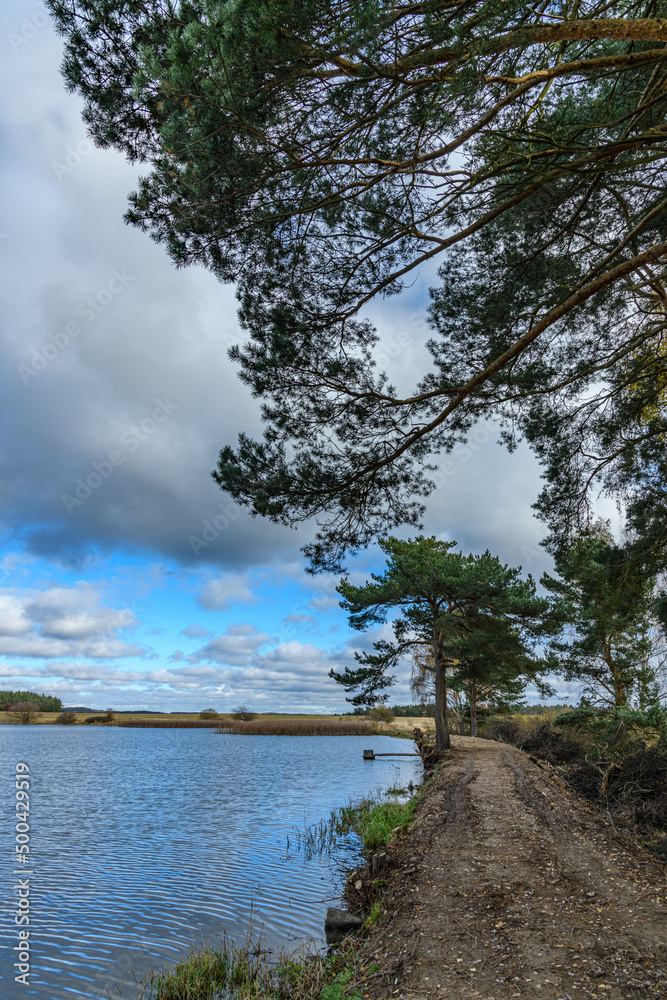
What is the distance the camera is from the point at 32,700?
74.4m

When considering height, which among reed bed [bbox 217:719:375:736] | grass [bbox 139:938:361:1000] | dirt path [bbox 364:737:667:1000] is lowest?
reed bed [bbox 217:719:375:736]

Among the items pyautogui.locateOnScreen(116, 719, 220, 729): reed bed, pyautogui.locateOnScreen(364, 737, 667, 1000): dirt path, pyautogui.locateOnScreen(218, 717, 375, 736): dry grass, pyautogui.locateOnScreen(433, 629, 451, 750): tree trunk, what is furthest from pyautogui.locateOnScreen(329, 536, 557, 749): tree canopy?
pyautogui.locateOnScreen(116, 719, 220, 729): reed bed

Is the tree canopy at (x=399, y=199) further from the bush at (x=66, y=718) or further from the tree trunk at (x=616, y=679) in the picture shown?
the bush at (x=66, y=718)

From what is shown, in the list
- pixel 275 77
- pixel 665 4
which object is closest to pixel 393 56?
pixel 275 77

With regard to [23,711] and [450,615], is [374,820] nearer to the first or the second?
[450,615]

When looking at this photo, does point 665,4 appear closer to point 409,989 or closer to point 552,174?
point 552,174

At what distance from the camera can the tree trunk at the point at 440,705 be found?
63.0 ft

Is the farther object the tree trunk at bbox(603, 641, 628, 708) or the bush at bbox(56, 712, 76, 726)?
the bush at bbox(56, 712, 76, 726)

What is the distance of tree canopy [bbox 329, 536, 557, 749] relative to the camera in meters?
17.4

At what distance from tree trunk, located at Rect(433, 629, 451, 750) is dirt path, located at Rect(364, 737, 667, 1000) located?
34.2 feet

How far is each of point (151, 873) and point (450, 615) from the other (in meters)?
11.8

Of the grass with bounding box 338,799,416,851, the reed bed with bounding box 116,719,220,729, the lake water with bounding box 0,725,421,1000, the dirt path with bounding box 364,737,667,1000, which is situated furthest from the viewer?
the reed bed with bounding box 116,719,220,729

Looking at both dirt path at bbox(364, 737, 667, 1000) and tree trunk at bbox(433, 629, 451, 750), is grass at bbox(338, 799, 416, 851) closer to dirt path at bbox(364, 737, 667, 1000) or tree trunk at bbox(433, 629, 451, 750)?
dirt path at bbox(364, 737, 667, 1000)

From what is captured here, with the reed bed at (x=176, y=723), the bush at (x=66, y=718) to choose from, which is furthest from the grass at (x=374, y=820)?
the bush at (x=66, y=718)
